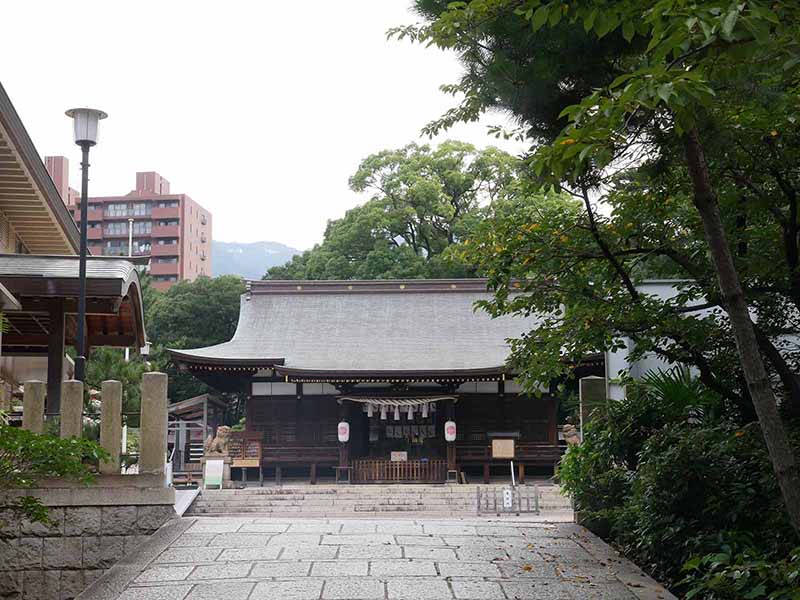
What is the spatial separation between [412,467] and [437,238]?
17.3m

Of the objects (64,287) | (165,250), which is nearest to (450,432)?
(64,287)

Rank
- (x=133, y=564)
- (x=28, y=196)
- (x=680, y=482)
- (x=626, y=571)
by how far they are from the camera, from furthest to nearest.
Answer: (x=28, y=196) → (x=133, y=564) → (x=626, y=571) → (x=680, y=482)

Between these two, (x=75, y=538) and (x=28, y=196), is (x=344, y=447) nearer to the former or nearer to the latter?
(x=28, y=196)

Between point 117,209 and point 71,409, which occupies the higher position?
point 117,209

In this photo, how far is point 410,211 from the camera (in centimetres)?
3869

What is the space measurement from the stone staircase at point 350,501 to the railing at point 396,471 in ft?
5.51

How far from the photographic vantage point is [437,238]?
39469 millimetres

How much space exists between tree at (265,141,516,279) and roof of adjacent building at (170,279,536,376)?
654 cm

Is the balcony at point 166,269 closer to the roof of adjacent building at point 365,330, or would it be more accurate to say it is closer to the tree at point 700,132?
the roof of adjacent building at point 365,330

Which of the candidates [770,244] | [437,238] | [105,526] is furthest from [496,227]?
[437,238]

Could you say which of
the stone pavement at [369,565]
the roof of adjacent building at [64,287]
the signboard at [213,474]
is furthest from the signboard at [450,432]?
the stone pavement at [369,565]

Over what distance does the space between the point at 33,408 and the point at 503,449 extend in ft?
54.7

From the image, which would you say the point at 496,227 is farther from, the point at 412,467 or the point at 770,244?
the point at 412,467

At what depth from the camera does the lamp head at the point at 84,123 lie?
1240cm
